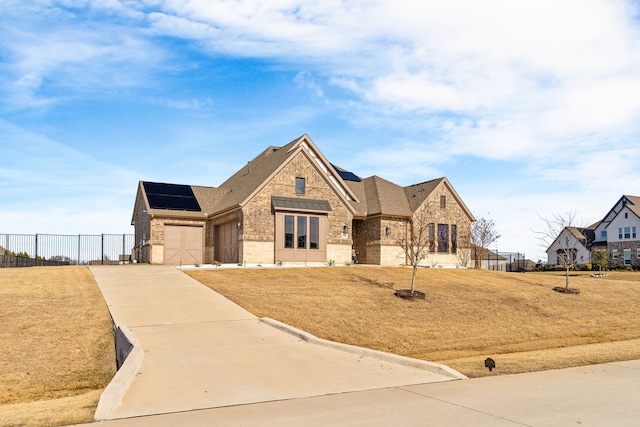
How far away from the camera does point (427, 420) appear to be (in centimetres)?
674

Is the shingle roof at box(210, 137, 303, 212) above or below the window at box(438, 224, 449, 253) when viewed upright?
above

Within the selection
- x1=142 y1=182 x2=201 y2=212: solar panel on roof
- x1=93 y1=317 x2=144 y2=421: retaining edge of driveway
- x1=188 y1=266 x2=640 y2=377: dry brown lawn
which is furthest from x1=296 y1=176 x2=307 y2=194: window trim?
x1=93 y1=317 x2=144 y2=421: retaining edge of driveway

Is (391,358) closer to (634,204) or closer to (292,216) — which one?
(292,216)

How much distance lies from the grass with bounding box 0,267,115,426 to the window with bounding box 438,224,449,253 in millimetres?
24645

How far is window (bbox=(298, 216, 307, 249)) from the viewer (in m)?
31.2

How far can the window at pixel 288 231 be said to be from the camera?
3091cm

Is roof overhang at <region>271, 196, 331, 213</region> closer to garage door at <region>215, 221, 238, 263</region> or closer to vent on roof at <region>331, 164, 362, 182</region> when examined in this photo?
garage door at <region>215, 221, 238, 263</region>

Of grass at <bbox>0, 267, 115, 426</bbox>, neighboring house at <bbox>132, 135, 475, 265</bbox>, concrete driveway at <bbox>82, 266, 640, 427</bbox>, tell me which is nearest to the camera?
concrete driveway at <bbox>82, 266, 640, 427</bbox>

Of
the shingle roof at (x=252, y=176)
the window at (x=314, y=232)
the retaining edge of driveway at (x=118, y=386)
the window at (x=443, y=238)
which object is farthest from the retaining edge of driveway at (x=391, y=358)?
the window at (x=443, y=238)

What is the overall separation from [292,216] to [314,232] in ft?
5.64

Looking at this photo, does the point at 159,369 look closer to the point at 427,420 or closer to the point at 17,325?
the point at 427,420

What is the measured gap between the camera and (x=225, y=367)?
990 centimetres

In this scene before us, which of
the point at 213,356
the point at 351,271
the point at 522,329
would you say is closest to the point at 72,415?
the point at 213,356

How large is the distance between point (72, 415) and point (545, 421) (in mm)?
6365
